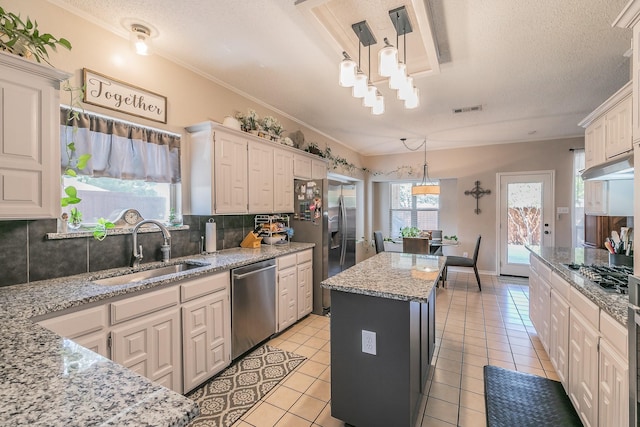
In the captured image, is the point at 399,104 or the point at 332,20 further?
the point at 399,104

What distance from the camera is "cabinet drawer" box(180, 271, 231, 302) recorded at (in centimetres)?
205

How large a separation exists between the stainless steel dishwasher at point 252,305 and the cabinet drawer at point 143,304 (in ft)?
1.89

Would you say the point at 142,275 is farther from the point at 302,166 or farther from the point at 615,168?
the point at 615,168

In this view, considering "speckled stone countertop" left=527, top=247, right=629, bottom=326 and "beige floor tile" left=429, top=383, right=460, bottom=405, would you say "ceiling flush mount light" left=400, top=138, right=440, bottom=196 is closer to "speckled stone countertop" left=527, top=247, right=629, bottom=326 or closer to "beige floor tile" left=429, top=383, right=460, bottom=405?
"speckled stone countertop" left=527, top=247, right=629, bottom=326

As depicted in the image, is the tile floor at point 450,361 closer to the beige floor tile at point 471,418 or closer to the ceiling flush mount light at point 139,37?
the beige floor tile at point 471,418

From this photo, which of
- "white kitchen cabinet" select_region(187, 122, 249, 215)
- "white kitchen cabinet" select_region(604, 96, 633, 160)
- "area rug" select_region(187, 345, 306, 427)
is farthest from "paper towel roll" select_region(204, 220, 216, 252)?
"white kitchen cabinet" select_region(604, 96, 633, 160)

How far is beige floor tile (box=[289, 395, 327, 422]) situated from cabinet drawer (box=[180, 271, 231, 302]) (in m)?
1.03

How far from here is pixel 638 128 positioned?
1.29 m

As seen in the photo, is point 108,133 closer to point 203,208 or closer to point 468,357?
point 203,208

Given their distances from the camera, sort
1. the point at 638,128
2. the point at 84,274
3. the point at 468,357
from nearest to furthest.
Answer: the point at 638,128 → the point at 84,274 → the point at 468,357

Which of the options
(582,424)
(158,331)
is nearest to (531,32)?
(582,424)

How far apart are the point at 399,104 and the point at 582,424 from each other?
3.41 meters

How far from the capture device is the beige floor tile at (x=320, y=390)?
212 cm

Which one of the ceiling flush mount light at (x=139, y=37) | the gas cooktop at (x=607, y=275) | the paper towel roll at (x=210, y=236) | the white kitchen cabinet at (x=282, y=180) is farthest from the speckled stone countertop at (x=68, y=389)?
the white kitchen cabinet at (x=282, y=180)
